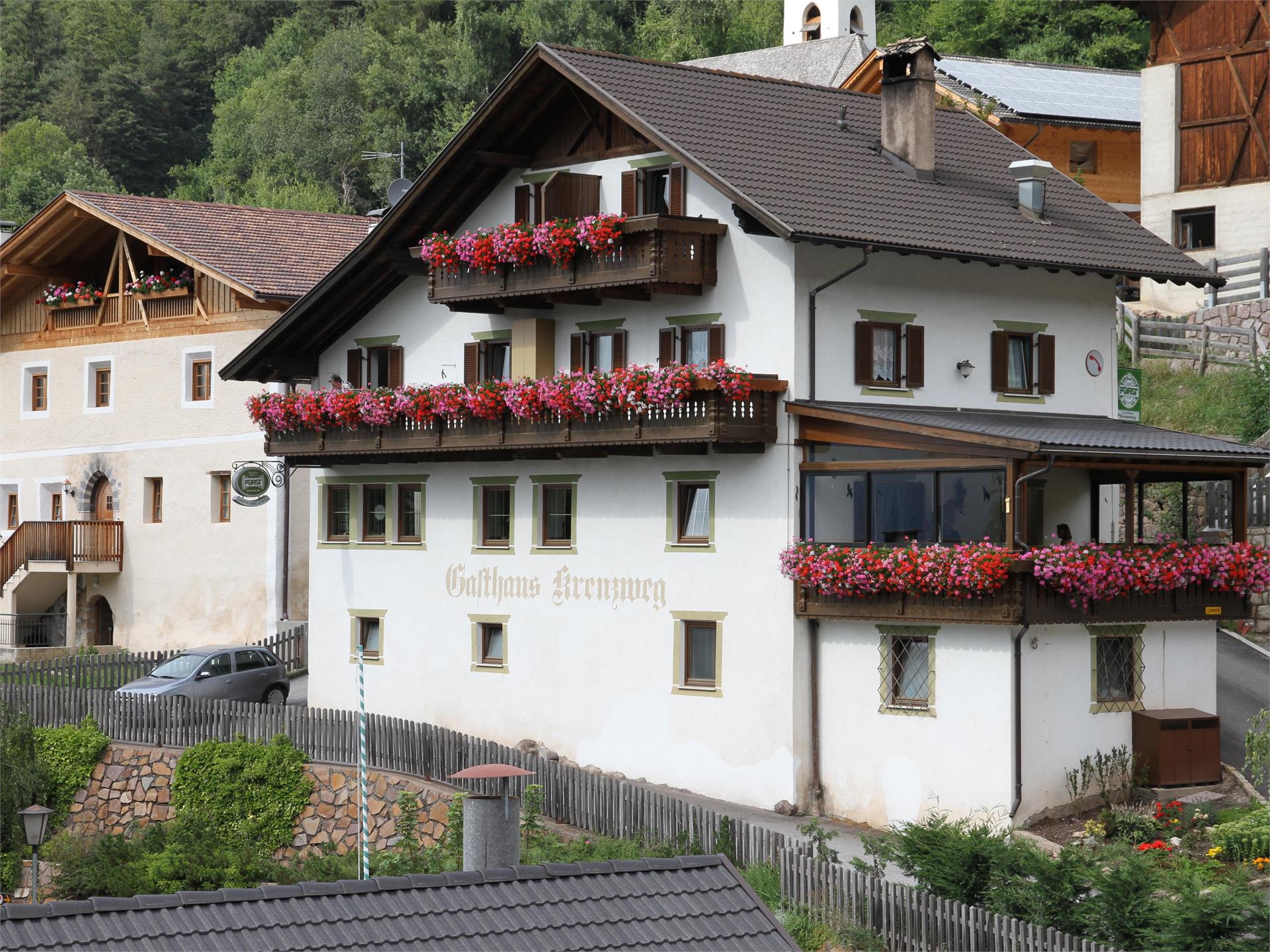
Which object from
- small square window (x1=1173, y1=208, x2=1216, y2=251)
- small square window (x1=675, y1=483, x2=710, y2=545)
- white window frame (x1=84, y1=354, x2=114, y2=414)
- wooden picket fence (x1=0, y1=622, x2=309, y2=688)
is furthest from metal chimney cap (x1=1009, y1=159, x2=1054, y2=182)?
white window frame (x1=84, y1=354, x2=114, y2=414)

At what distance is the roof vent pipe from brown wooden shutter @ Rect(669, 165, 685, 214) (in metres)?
5.72

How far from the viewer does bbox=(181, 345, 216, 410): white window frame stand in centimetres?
4434

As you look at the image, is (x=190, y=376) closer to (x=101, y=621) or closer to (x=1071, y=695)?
(x=101, y=621)

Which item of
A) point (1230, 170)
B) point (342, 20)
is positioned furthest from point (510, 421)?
point (342, 20)

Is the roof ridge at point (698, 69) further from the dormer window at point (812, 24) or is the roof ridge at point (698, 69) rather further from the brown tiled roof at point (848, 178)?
the dormer window at point (812, 24)

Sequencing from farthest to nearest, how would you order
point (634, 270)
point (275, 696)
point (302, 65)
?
point (302, 65), point (275, 696), point (634, 270)

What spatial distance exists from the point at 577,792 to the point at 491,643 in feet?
22.4

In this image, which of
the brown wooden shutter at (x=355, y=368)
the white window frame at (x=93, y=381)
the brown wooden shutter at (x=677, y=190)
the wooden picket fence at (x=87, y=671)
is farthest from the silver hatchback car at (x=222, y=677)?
the brown wooden shutter at (x=677, y=190)

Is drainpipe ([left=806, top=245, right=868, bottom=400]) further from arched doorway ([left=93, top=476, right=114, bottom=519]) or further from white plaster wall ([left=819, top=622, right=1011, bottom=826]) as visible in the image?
arched doorway ([left=93, top=476, right=114, bottom=519])

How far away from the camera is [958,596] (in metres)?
26.0

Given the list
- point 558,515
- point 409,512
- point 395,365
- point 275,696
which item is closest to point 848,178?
point 558,515

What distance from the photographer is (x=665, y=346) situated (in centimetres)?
2997

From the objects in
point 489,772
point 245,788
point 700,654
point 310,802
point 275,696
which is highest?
point 700,654

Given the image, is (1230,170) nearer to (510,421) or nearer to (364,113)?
(510,421)
